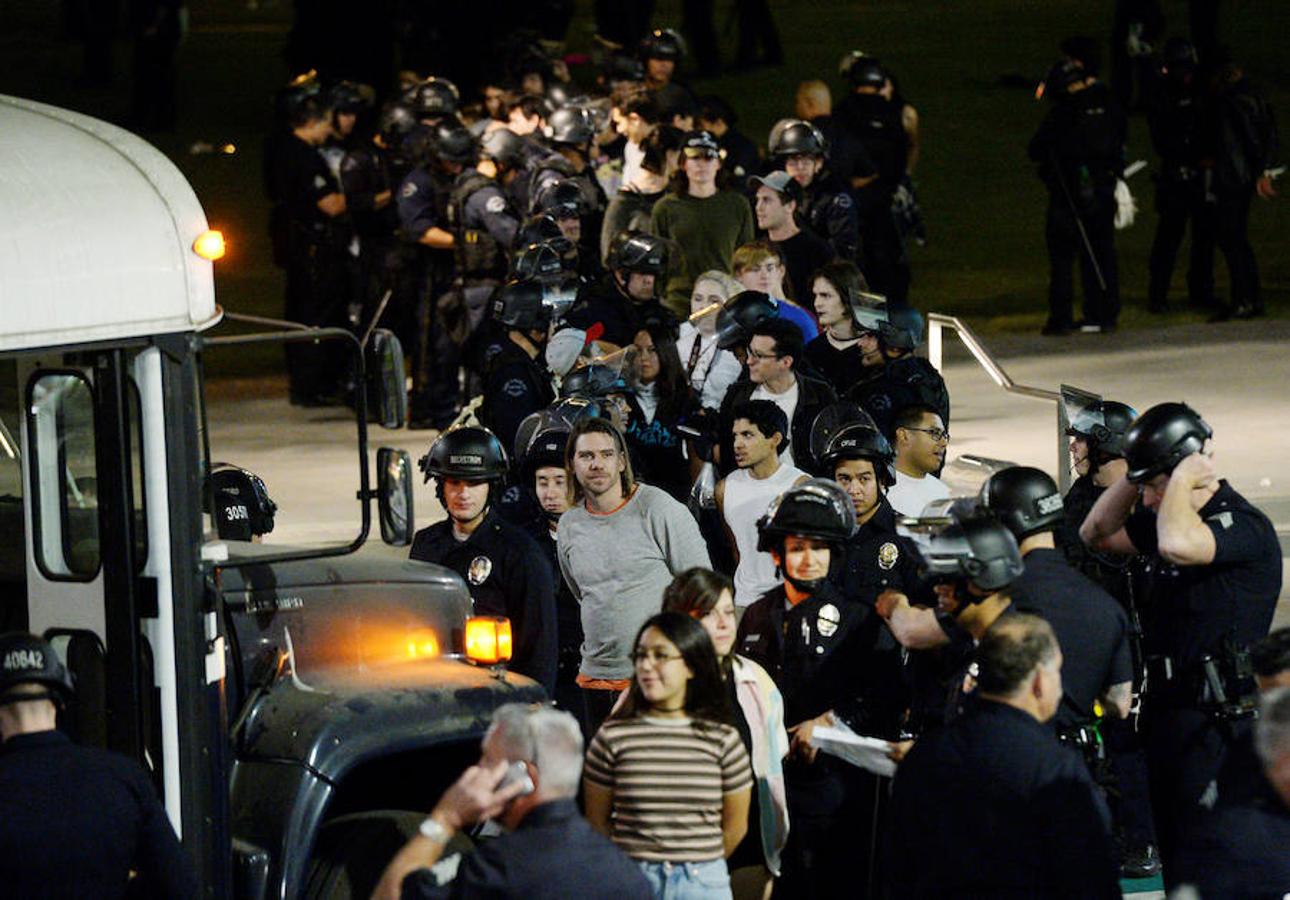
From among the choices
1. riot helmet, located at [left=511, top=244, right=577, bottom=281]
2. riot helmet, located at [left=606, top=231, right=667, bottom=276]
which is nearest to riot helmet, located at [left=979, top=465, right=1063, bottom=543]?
riot helmet, located at [left=606, top=231, right=667, bottom=276]

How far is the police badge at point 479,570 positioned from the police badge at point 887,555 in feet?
4.50

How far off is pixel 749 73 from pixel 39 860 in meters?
34.5

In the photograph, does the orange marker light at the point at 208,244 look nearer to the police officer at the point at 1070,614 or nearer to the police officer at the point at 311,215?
the police officer at the point at 1070,614

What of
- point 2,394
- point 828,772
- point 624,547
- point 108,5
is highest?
point 108,5

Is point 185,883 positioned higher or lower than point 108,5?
lower

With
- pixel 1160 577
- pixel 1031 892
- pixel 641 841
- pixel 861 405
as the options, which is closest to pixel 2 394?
pixel 641 841

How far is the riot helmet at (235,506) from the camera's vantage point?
25.9ft

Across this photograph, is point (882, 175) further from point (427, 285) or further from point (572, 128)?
point (427, 285)

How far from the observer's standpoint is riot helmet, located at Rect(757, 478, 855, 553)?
26.6 ft

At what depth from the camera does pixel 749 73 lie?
3928 centimetres

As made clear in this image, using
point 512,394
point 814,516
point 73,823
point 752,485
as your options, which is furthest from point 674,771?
point 512,394

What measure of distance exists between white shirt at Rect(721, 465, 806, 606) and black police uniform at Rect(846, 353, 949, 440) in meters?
0.73

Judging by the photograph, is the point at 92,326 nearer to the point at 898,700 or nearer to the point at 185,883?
the point at 185,883

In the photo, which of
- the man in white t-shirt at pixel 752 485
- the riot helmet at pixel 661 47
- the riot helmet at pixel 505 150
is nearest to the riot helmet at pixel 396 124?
the riot helmet at pixel 505 150
